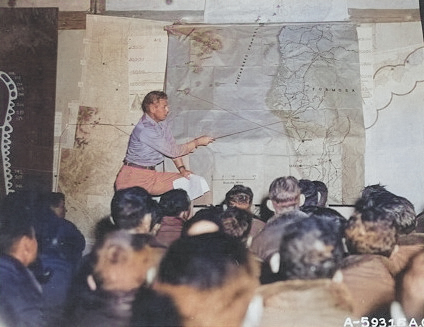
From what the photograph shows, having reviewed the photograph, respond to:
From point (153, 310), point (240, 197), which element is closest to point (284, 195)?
point (240, 197)

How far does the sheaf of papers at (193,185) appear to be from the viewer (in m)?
1.85

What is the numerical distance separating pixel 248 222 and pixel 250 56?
1.94 feet

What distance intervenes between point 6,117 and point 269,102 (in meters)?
0.95

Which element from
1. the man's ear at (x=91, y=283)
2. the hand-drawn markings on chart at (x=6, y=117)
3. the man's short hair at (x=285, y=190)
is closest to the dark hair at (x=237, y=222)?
the man's short hair at (x=285, y=190)

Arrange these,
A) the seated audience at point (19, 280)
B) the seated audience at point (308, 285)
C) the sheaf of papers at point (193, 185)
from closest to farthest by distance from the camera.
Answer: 1. the seated audience at point (308, 285)
2. the seated audience at point (19, 280)
3. the sheaf of papers at point (193, 185)

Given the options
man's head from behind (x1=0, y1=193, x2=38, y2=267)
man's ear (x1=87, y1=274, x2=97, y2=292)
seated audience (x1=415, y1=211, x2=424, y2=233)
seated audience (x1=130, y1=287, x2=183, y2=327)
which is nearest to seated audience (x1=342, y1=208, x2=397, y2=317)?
seated audience (x1=415, y1=211, x2=424, y2=233)

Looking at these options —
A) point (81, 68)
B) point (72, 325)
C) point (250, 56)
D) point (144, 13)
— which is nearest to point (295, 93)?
point (250, 56)

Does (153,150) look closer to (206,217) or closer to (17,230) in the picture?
(206,217)

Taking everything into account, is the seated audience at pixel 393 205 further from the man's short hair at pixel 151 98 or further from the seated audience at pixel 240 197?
the man's short hair at pixel 151 98

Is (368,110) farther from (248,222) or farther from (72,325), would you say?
(72,325)

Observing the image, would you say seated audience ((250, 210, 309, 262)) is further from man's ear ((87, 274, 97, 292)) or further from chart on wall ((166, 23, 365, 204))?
man's ear ((87, 274, 97, 292))

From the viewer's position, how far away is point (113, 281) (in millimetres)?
1646

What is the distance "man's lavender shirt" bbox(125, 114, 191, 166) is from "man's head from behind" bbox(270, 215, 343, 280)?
1.59ft

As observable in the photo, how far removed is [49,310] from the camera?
1.68 m
